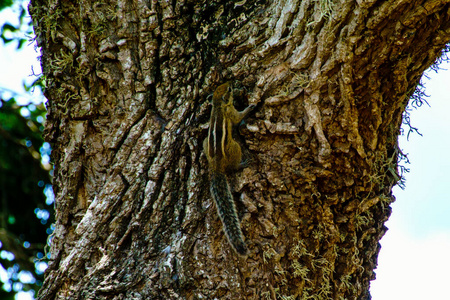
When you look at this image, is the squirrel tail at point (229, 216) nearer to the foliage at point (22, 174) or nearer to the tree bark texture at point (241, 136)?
the tree bark texture at point (241, 136)

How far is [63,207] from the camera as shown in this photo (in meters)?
2.97

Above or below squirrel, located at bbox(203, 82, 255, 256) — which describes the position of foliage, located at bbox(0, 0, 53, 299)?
above

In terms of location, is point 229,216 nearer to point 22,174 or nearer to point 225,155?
point 225,155

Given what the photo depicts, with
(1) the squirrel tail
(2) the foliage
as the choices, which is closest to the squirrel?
(1) the squirrel tail

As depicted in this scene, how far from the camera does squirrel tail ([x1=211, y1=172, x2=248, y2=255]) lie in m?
2.47

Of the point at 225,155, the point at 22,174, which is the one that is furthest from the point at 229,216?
the point at 22,174

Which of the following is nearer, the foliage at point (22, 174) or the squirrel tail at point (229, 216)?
the squirrel tail at point (229, 216)

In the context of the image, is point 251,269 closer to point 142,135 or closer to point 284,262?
point 284,262

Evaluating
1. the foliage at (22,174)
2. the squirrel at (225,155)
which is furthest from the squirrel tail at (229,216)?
the foliage at (22,174)

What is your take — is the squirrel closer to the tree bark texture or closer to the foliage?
the tree bark texture

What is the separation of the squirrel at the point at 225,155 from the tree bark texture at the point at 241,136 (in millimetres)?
64

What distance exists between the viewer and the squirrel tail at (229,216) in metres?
2.47

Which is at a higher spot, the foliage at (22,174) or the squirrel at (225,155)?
the foliage at (22,174)

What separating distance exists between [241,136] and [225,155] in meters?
0.16
